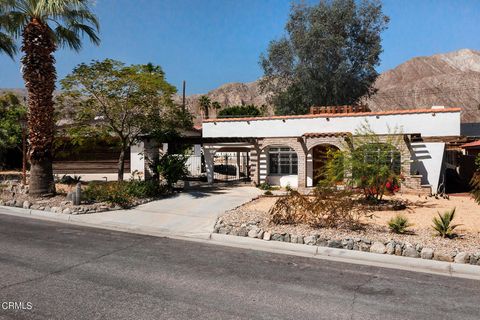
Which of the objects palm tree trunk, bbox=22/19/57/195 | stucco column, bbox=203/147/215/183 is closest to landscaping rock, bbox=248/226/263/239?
palm tree trunk, bbox=22/19/57/195

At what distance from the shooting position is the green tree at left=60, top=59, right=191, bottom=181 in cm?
1780

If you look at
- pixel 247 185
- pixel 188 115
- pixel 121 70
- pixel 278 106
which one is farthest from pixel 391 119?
pixel 278 106

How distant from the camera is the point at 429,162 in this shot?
20.2 metres

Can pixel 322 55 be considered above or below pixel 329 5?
below

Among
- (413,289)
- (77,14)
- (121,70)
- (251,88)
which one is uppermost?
(251,88)

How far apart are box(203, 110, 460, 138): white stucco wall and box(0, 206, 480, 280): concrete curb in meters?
11.6

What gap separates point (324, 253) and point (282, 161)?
47.1ft

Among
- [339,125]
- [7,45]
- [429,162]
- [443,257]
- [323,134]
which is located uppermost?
[7,45]

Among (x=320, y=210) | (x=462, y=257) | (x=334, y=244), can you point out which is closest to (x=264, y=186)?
(x=320, y=210)

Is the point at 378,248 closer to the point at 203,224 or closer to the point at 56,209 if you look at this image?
the point at 203,224

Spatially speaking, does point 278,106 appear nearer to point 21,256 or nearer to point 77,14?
point 77,14

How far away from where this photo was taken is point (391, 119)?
21.8 metres

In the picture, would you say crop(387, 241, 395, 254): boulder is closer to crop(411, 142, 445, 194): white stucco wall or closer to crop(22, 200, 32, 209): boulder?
crop(411, 142, 445, 194): white stucco wall

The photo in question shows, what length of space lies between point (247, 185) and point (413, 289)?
53.2 ft
